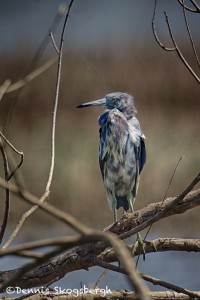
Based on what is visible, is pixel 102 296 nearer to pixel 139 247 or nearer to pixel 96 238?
pixel 139 247

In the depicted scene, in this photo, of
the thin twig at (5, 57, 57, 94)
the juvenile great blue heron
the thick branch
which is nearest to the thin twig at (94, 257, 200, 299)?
the thick branch

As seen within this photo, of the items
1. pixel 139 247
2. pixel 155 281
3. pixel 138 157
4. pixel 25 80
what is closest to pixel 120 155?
pixel 138 157

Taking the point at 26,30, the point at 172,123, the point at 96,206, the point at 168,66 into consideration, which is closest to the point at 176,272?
the point at 96,206

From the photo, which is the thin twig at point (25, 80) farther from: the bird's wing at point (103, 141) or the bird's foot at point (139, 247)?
the bird's wing at point (103, 141)

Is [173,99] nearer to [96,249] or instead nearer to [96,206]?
[96,206]

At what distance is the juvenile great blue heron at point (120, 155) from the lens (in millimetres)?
1603

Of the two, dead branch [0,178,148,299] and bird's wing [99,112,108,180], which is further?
bird's wing [99,112,108,180]

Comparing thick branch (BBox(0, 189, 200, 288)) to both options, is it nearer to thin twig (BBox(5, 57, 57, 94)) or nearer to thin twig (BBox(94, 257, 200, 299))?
thin twig (BBox(94, 257, 200, 299))

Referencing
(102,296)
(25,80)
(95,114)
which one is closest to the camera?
(25,80)

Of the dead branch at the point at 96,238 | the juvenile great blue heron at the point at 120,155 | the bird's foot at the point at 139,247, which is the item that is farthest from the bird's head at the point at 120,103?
the dead branch at the point at 96,238

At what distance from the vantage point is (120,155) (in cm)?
161

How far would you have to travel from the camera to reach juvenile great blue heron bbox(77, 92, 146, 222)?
1603 millimetres

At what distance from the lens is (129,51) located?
358cm

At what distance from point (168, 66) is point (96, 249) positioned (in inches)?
95.4
